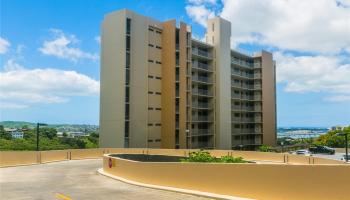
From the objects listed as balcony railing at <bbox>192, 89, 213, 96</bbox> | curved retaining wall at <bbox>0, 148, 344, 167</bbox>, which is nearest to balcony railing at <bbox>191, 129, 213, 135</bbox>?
balcony railing at <bbox>192, 89, 213, 96</bbox>

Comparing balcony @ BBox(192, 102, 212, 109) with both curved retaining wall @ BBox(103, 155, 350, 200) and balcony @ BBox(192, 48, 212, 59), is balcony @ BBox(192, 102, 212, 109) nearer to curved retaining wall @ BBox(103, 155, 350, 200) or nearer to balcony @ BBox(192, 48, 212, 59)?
balcony @ BBox(192, 48, 212, 59)

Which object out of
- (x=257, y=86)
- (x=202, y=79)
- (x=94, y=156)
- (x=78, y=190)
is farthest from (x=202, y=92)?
(x=78, y=190)

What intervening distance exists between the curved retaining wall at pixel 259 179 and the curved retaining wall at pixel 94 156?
22290mm

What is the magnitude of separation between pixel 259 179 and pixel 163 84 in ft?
163

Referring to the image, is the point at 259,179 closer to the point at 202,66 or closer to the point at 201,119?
the point at 201,119

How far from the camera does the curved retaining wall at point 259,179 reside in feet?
44.1

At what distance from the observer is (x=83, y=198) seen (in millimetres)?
17375

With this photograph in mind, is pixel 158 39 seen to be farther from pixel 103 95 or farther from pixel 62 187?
pixel 62 187

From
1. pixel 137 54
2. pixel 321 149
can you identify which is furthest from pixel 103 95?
pixel 321 149

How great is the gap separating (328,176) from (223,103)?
62177 millimetres

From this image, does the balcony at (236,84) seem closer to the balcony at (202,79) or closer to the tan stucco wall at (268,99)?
the tan stucco wall at (268,99)

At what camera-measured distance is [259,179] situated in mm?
15281

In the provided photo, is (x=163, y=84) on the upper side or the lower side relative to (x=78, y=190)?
upper

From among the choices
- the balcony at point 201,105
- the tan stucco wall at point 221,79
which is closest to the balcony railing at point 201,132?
the tan stucco wall at point 221,79
